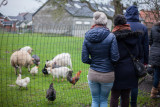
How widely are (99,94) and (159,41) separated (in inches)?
97.2

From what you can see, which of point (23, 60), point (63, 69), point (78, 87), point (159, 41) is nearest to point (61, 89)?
point (78, 87)

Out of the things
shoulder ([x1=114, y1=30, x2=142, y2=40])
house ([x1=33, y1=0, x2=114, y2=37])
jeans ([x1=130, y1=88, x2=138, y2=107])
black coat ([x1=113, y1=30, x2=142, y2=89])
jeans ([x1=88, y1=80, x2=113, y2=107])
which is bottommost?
jeans ([x1=130, y1=88, x2=138, y2=107])

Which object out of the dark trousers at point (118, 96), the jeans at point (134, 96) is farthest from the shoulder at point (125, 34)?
the jeans at point (134, 96)

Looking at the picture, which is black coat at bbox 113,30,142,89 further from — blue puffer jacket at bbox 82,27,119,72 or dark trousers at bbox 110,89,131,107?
blue puffer jacket at bbox 82,27,119,72

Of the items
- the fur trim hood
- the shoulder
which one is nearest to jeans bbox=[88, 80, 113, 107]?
the fur trim hood

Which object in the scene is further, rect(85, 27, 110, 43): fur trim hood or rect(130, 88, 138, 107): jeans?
rect(130, 88, 138, 107): jeans

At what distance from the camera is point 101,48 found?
319 centimetres

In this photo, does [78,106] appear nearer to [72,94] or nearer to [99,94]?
[72,94]

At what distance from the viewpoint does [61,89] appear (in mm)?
6543

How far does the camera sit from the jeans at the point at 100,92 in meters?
3.33

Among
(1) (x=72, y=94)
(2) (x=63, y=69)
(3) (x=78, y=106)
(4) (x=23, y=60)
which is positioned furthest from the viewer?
(4) (x=23, y=60)

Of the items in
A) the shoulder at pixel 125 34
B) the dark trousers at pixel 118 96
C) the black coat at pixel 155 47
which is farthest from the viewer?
the black coat at pixel 155 47

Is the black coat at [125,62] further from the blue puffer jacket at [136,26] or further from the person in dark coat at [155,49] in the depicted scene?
the person in dark coat at [155,49]

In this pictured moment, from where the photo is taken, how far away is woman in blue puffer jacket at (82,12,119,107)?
3172mm
